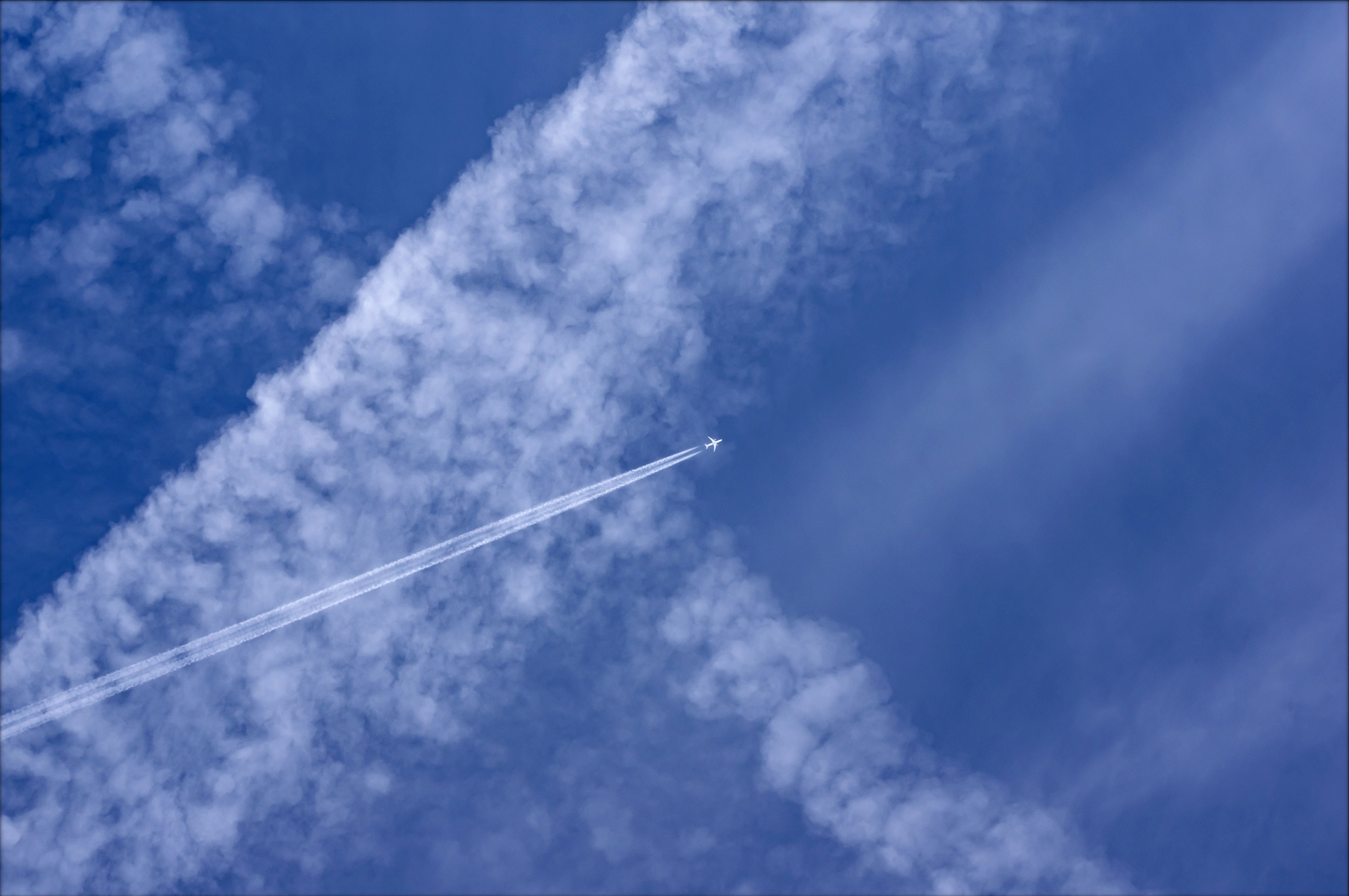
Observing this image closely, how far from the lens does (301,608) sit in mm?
102188

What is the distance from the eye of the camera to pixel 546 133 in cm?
9912

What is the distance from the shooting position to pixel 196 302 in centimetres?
9938

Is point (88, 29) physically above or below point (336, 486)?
above

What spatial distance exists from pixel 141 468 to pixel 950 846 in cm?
7871

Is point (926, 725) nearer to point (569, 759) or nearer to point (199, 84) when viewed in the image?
point (569, 759)

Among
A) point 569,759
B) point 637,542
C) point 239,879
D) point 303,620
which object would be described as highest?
point 637,542

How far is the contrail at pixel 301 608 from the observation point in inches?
3954

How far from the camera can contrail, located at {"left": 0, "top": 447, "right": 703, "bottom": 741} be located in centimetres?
10044

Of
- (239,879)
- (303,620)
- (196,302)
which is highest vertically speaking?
(196,302)

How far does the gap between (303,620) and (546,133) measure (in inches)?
1869

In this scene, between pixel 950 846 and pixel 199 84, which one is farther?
pixel 950 846

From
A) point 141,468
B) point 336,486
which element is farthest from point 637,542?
point 141,468

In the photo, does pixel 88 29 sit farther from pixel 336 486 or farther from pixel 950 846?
pixel 950 846

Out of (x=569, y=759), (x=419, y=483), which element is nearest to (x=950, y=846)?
(x=569, y=759)
